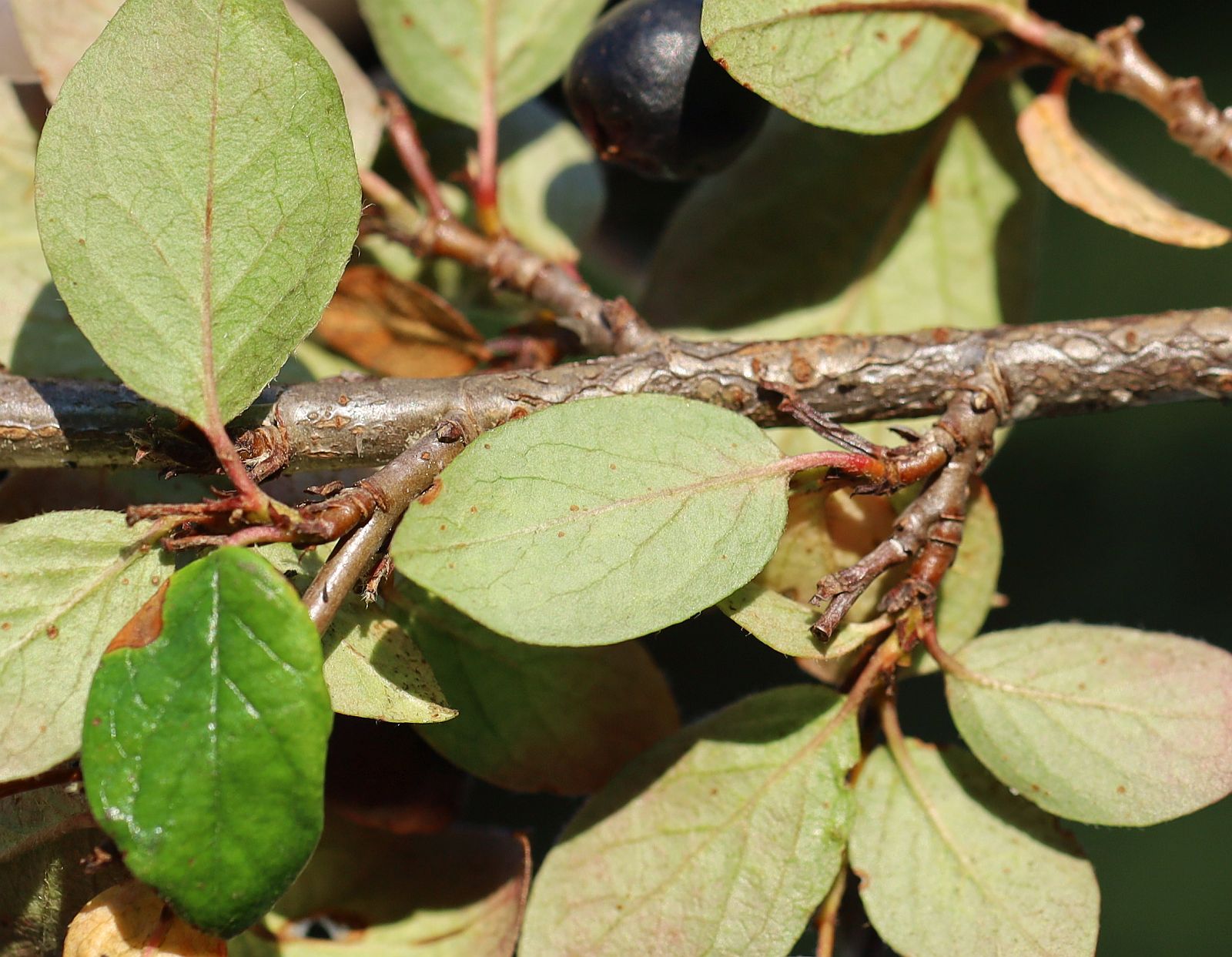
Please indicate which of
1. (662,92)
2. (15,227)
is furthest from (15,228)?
(662,92)

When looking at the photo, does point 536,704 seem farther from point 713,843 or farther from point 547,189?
point 547,189

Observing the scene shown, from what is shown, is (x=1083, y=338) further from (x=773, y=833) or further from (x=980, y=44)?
(x=773, y=833)

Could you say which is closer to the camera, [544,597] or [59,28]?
[544,597]

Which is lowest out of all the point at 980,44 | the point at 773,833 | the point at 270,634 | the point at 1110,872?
the point at 1110,872

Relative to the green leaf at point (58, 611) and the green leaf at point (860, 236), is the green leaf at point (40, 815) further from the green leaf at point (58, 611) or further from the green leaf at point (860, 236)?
the green leaf at point (860, 236)

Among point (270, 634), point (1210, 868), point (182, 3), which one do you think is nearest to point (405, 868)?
point (270, 634)

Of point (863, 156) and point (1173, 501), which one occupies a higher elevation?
point (863, 156)

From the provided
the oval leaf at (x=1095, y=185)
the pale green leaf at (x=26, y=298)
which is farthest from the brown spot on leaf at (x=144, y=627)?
the oval leaf at (x=1095, y=185)
